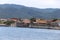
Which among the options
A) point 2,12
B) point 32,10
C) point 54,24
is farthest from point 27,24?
point 32,10

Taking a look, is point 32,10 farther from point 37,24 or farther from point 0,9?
point 37,24

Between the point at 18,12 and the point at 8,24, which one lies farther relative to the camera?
the point at 18,12

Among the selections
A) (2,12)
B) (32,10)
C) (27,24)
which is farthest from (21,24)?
(32,10)

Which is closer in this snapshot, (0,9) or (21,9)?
(0,9)

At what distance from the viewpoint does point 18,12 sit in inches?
3378

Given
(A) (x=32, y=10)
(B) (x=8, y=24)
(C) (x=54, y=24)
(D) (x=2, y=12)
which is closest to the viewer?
(C) (x=54, y=24)

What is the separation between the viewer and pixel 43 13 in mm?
81938

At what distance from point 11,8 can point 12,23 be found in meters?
38.9

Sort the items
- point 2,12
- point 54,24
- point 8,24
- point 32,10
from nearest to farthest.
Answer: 1. point 54,24
2. point 8,24
3. point 2,12
4. point 32,10

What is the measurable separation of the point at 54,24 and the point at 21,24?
5.15m

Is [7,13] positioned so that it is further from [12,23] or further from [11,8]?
[12,23]

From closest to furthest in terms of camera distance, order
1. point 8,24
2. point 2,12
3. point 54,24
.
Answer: point 54,24 < point 8,24 < point 2,12

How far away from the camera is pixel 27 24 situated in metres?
45.8

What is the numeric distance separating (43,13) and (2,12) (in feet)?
37.0
